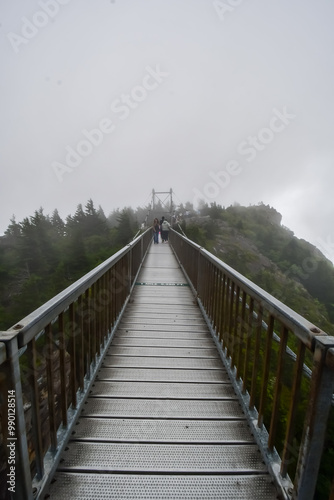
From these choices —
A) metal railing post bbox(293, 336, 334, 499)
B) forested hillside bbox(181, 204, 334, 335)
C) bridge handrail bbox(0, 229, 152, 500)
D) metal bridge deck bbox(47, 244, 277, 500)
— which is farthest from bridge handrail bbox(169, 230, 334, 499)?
forested hillside bbox(181, 204, 334, 335)

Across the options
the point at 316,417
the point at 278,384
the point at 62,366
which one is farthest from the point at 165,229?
the point at 316,417

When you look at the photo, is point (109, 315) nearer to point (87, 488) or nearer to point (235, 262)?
point (87, 488)

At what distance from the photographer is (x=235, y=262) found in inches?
1625

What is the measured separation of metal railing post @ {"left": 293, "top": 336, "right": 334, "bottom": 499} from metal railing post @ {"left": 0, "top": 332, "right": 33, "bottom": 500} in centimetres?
139

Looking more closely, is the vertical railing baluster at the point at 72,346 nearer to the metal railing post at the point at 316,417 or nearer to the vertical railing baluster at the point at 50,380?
the vertical railing baluster at the point at 50,380

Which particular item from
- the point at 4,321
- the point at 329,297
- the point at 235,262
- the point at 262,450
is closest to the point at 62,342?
the point at 262,450

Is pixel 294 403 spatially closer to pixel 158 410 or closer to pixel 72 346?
pixel 158 410

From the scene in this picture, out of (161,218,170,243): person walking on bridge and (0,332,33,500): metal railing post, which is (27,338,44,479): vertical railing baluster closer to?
(0,332,33,500): metal railing post

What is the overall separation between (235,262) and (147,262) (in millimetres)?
32518

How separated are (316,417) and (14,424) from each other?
1437mm

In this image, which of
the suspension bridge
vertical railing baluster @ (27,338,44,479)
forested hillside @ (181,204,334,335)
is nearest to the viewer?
the suspension bridge

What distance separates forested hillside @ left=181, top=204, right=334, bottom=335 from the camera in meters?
38.2

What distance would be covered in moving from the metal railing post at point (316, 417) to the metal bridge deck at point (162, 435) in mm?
489

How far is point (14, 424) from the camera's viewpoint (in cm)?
134
